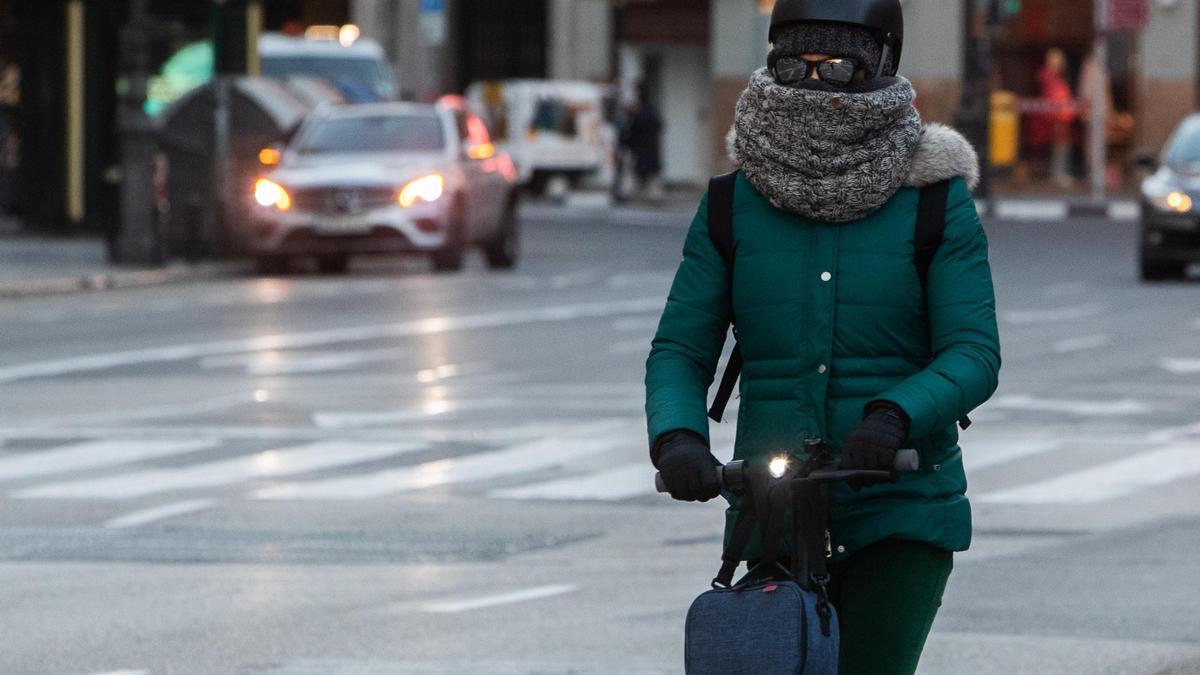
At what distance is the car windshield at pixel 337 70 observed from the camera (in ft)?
112

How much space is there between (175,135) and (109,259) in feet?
5.17

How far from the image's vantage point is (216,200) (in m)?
27.7

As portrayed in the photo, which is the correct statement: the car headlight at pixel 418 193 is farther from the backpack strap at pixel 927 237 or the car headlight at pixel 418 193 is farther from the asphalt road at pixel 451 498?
the backpack strap at pixel 927 237

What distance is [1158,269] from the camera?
2492 cm

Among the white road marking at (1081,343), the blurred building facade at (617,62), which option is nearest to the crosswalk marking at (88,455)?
the white road marking at (1081,343)

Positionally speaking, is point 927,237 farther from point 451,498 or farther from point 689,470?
point 451,498

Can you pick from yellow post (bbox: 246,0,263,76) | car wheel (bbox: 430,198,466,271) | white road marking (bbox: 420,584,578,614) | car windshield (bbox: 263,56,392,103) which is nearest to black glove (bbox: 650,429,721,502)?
white road marking (bbox: 420,584,578,614)

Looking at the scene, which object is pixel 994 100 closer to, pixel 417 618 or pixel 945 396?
pixel 417 618

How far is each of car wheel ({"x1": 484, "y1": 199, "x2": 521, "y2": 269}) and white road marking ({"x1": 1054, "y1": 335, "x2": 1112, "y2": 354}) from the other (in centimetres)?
889

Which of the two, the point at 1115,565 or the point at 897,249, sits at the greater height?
the point at 897,249

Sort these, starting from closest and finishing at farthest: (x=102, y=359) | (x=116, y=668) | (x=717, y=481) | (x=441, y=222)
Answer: (x=717, y=481) < (x=116, y=668) < (x=102, y=359) < (x=441, y=222)

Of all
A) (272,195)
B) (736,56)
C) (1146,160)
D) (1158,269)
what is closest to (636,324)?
(272,195)

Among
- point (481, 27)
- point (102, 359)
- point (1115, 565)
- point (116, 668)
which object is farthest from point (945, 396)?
point (481, 27)

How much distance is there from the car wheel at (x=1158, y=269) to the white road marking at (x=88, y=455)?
44.2 ft
